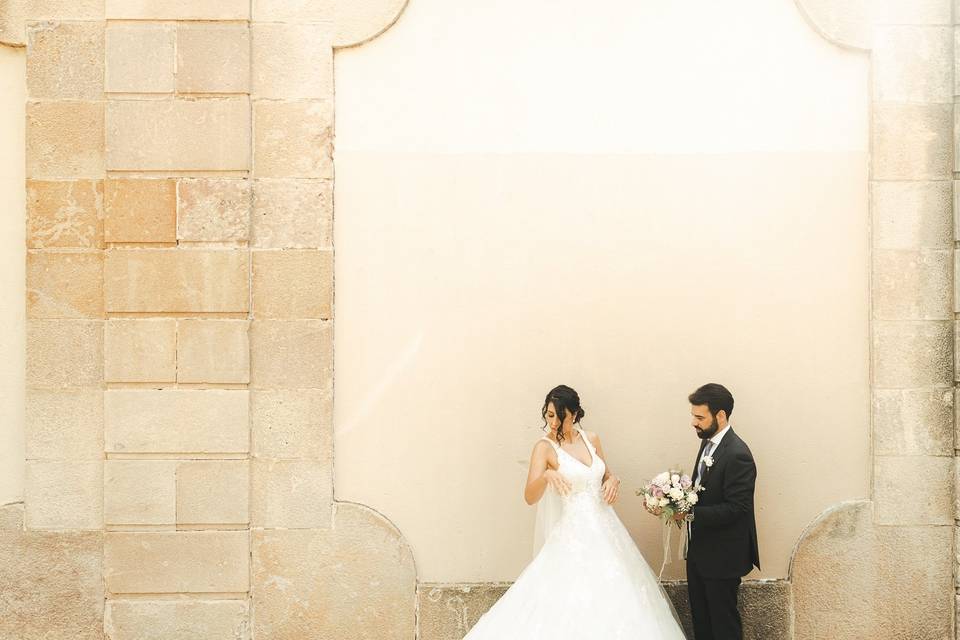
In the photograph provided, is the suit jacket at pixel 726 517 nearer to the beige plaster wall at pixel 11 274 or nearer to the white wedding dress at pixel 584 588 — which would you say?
the white wedding dress at pixel 584 588

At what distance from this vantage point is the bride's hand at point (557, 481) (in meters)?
5.17

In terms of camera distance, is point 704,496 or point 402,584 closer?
point 704,496

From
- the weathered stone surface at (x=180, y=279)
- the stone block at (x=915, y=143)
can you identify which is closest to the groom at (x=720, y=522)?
the stone block at (x=915, y=143)

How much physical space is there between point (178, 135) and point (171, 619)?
2.96m

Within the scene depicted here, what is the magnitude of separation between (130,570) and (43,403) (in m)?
1.15

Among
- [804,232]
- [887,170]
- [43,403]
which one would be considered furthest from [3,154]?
[887,170]

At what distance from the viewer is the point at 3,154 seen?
5688 mm

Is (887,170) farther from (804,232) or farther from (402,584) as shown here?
(402,584)

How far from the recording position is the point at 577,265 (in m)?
5.71

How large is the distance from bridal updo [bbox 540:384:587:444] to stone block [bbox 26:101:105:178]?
3.09 meters

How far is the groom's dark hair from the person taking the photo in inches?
205

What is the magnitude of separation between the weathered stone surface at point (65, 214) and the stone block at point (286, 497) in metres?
1.76

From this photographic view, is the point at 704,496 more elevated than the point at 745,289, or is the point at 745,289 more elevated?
the point at 745,289

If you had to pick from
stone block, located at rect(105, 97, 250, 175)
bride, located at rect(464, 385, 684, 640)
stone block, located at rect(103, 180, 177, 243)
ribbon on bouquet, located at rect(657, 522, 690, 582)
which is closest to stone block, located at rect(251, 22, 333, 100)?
stone block, located at rect(105, 97, 250, 175)
